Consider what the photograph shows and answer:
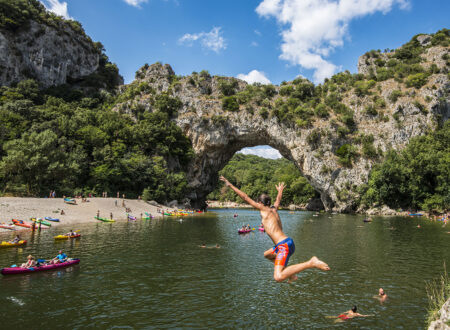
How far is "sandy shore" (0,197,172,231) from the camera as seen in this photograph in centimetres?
2938

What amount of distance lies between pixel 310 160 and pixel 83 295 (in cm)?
5705

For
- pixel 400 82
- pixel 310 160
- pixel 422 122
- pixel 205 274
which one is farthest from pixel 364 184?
pixel 205 274

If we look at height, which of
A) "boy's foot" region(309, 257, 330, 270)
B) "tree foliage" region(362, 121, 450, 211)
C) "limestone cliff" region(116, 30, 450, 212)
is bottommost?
"boy's foot" region(309, 257, 330, 270)

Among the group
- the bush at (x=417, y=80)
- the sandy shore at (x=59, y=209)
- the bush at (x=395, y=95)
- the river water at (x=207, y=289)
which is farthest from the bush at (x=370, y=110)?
the sandy shore at (x=59, y=209)

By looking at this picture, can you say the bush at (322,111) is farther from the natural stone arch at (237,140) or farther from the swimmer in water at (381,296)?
the swimmer in water at (381,296)

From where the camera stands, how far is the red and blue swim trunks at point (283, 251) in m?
5.34

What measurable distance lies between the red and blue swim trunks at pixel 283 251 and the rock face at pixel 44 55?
275 ft

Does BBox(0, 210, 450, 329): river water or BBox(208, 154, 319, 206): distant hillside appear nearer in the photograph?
BBox(0, 210, 450, 329): river water

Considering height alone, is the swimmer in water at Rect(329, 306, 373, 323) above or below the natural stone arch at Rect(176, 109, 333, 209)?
below

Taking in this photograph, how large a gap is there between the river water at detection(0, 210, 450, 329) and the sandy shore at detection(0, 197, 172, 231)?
12763mm

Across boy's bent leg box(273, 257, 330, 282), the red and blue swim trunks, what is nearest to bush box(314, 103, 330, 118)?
the red and blue swim trunks

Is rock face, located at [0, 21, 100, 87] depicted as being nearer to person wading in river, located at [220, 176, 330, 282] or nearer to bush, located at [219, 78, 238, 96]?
bush, located at [219, 78, 238, 96]

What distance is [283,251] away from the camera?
546cm

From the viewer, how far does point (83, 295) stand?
34.1 ft
